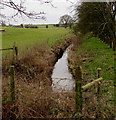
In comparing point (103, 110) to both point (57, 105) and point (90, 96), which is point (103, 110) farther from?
point (57, 105)

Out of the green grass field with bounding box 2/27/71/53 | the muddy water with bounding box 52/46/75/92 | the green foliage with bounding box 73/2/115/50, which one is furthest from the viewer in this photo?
the green grass field with bounding box 2/27/71/53

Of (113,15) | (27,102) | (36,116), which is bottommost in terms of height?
(36,116)

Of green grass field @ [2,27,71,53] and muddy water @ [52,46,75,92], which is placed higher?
green grass field @ [2,27,71,53]

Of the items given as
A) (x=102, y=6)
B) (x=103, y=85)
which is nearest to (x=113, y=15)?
(x=102, y=6)

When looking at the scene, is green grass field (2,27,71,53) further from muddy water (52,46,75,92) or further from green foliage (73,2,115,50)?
green foliage (73,2,115,50)

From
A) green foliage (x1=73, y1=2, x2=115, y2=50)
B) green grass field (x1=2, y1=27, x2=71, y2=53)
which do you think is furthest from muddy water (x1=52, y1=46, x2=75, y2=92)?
green foliage (x1=73, y1=2, x2=115, y2=50)

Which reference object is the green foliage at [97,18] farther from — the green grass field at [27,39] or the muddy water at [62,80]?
the muddy water at [62,80]

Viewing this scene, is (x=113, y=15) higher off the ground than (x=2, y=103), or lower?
higher

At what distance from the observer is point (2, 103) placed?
493 centimetres

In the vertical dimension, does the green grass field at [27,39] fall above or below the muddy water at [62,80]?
above

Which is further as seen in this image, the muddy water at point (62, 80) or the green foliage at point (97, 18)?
the green foliage at point (97, 18)

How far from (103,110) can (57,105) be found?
3.96 feet

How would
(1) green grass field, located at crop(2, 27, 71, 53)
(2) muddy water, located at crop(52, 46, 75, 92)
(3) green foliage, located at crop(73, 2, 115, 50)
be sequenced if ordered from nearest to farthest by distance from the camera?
(2) muddy water, located at crop(52, 46, 75, 92) < (3) green foliage, located at crop(73, 2, 115, 50) < (1) green grass field, located at crop(2, 27, 71, 53)

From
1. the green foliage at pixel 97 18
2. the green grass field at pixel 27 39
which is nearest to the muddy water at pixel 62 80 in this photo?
the green grass field at pixel 27 39
